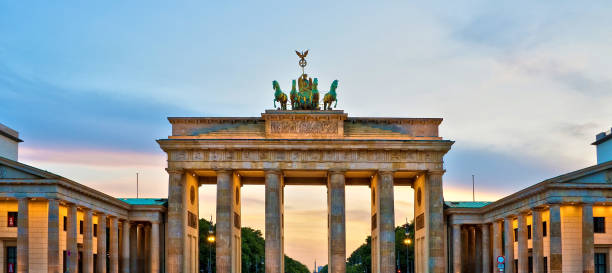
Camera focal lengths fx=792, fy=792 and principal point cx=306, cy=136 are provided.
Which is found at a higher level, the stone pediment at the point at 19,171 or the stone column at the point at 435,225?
the stone pediment at the point at 19,171

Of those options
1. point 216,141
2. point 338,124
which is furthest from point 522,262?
point 216,141

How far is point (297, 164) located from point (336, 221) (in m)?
7.42

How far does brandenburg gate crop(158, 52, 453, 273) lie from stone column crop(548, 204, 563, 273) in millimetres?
20169

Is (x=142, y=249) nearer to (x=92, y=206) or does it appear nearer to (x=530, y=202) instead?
(x=92, y=206)

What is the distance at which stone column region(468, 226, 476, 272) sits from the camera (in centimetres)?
9394

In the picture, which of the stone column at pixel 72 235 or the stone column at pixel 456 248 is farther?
the stone column at pixel 456 248

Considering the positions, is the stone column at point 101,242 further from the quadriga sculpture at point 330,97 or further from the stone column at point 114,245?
the quadriga sculpture at point 330,97

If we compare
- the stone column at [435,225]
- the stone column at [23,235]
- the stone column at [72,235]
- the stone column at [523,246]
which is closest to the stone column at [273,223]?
the stone column at [435,225]

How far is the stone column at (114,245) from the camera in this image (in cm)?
8181

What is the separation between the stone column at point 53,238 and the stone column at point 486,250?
46.6m

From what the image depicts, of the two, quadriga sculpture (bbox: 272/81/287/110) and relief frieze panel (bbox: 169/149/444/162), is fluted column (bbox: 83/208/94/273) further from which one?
quadriga sculpture (bbox: 272/81/287/110)

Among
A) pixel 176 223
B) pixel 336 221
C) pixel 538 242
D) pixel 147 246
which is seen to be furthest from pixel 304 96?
pixel 538 242

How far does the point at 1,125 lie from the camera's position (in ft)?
285

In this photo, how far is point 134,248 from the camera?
299ft
